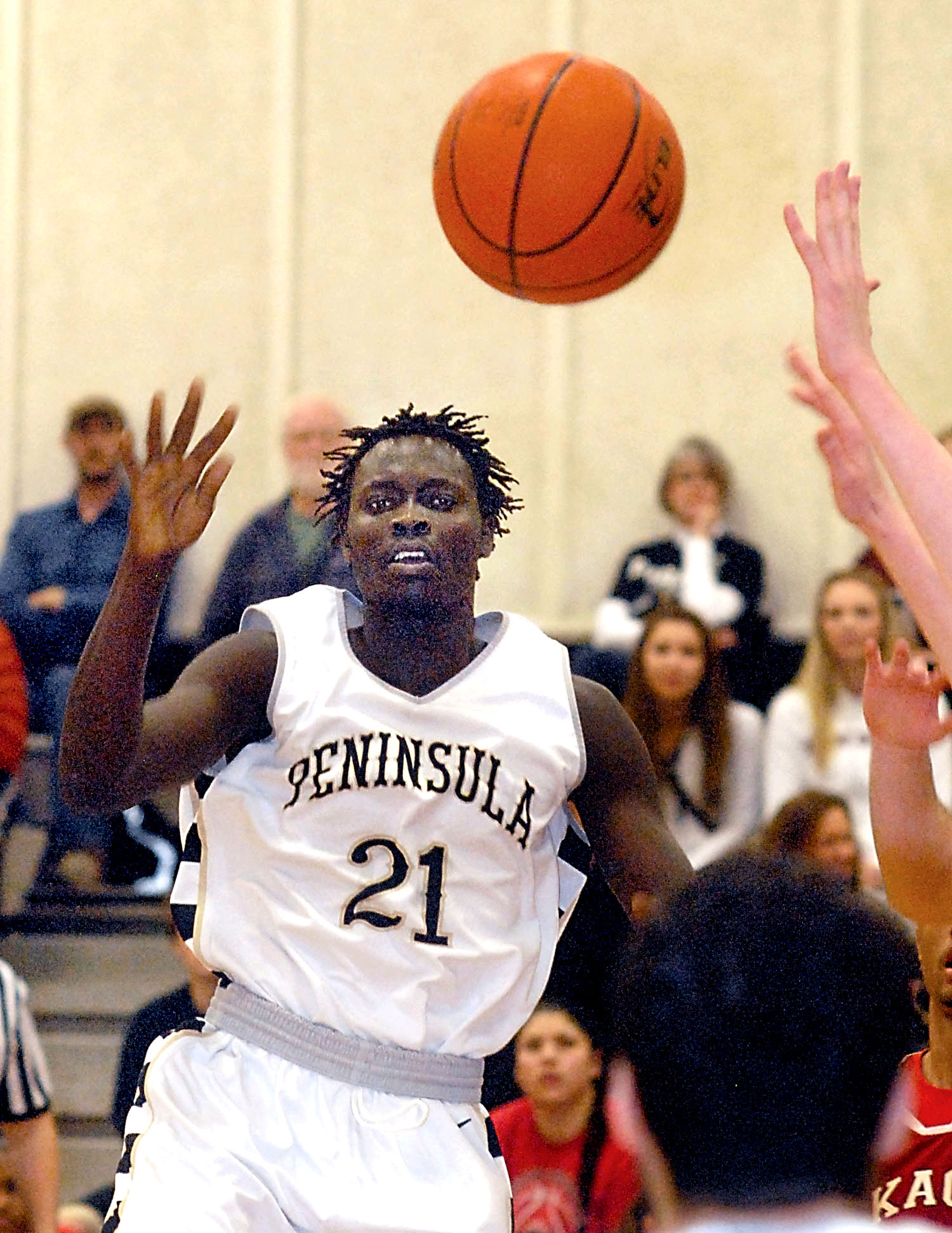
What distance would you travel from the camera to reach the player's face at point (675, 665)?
20.3 feet

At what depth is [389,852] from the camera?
3.23 m

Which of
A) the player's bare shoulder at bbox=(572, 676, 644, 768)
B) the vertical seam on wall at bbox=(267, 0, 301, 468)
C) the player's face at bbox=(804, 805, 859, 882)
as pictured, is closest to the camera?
the player's bare shoulder at bbox=(572, 676, 644, 768)

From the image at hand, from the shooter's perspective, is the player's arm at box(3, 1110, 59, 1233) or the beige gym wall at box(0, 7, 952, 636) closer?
the player's arm at box(3, 1110, 59, 1233)

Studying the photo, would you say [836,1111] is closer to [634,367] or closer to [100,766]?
[100,766]

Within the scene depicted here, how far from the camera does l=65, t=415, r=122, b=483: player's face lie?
24.6 feet

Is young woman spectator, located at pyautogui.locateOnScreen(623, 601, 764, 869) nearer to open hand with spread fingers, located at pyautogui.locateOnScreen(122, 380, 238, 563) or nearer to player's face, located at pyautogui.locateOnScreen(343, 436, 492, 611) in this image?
player's face, located at pyautogui.locateOnScreen(343, 436, 492, 611)

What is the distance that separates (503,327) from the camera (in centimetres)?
895

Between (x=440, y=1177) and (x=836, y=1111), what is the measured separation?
179 cm

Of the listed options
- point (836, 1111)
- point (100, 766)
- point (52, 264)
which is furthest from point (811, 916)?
point (52, 264)

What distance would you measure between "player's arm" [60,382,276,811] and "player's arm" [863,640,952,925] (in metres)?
1.12

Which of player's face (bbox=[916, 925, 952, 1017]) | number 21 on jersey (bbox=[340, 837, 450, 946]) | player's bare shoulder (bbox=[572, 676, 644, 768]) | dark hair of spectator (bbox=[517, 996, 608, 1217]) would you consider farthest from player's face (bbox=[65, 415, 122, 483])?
player's face (bbox=[916, 925, 952, 1017])

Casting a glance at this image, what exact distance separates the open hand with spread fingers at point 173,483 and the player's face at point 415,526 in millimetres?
377

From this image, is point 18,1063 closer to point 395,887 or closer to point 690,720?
point 395,887

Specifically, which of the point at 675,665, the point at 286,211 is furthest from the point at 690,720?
the point at 286,211
